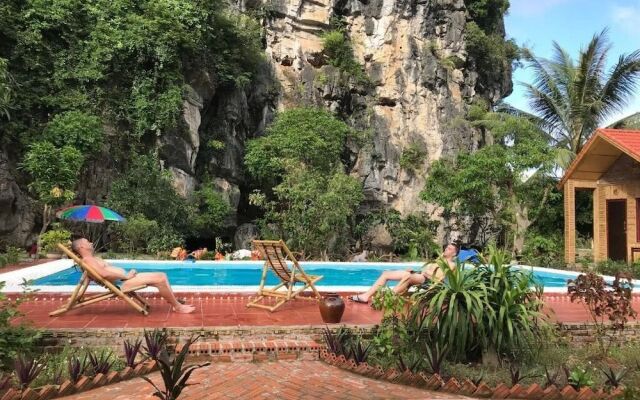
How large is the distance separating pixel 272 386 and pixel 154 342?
110 centimetres

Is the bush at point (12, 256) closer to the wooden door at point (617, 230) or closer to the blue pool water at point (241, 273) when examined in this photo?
the blue pool water at point (241, 273)

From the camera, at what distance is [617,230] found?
15.3 m

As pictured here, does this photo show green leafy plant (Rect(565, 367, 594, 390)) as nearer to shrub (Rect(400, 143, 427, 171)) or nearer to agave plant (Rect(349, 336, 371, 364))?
agave plant (Rect(349, 336, 371, 364))

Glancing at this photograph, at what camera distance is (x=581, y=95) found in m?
18.7

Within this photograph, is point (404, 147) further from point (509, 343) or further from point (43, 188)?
point (509, 343)

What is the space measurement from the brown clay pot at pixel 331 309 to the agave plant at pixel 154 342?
1502 millimetres

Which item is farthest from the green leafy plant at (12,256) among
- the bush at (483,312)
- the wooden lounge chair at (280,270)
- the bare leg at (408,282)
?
the bush at (483,312)

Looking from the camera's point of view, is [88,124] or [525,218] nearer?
[88,124]

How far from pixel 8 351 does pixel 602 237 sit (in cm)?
1536

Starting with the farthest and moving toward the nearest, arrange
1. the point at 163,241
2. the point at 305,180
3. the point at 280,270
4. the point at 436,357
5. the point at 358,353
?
the point at 305,180
the point at 163,241
the point at 280,270
the point at 358,353
the point at 436,357

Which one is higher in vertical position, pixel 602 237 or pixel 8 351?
pixel 602 237

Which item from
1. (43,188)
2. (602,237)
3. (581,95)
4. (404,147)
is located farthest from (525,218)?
(43,188)

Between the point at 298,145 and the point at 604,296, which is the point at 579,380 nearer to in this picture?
the point at 604,296

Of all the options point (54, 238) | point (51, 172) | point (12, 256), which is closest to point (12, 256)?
point (12, 256)
